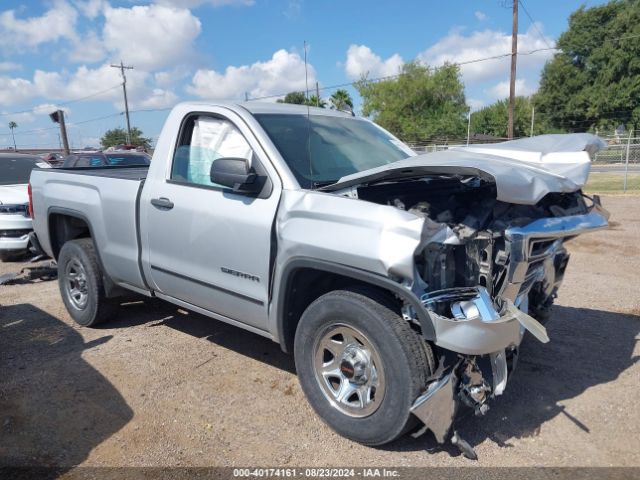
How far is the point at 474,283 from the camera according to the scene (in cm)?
292

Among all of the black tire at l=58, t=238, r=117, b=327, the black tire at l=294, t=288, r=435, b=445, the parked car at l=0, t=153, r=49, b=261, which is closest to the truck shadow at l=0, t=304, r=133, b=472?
the black tire at l=58, t=238, r=117, b=327

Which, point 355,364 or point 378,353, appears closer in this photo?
point 378,353

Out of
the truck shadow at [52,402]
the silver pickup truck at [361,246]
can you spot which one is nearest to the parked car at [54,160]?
the truck shadow at [52,402]

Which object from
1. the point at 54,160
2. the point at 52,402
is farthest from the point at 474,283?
the point at 54,160

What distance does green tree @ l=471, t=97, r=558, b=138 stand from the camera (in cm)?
6406

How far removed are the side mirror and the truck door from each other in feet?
0.27

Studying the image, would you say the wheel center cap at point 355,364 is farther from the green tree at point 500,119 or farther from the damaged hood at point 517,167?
the green tree at point 500,119

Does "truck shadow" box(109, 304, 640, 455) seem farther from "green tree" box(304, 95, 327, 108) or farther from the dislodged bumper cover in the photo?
"green tree" box(304, 95, 327, 108)

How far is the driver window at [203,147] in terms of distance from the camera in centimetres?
384

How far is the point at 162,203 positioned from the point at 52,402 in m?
1.62

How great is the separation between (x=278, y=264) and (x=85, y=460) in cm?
159

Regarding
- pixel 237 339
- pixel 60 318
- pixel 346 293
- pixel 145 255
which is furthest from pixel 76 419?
pixel 60 318

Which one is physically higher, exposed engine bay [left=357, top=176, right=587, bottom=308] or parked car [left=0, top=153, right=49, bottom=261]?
exposed engine bay [left=357, top=176, right=587, bottom=308]

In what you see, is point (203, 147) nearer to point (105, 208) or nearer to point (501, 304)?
point (105, 208)
